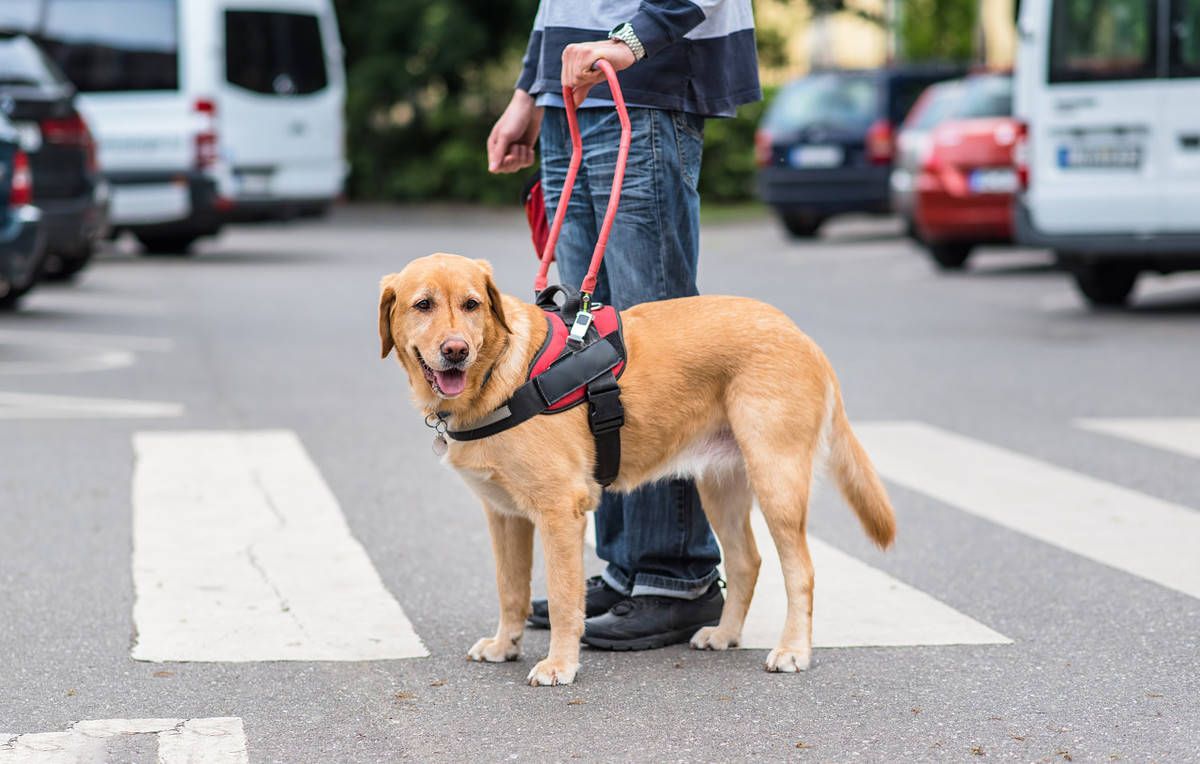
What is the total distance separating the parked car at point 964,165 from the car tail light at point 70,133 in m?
7.02

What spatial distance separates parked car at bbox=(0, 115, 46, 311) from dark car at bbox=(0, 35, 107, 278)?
3.67 feet

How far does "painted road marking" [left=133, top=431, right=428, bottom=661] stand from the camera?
14.6ft

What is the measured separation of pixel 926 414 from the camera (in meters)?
8.28

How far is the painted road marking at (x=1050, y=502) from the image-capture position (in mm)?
5398

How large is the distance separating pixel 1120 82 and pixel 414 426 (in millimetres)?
6040

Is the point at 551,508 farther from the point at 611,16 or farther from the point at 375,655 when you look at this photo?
the point at 611,16

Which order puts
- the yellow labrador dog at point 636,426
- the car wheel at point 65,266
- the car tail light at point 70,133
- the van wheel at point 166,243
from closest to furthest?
1. the yellow labrador dog at point 636,426
2. the car tail light at point 70,133
3. the car wheel at point 65,266
4. the van wheel at point 166,243


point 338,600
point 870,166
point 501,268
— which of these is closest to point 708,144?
point 870,166

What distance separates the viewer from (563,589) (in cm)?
409

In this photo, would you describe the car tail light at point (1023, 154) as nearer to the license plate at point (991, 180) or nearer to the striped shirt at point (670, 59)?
the license plate at point (991, 180)

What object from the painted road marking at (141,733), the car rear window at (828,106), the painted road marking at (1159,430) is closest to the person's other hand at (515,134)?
the painted road marking at (141,733)

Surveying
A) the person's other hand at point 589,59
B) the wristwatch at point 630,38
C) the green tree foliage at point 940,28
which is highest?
the green tree foliage at point 940,28

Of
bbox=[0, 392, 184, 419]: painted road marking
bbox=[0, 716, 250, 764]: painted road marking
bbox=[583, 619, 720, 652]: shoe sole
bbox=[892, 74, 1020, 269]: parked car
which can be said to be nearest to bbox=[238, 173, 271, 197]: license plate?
bbox=[892, 74, 1020, 269]: parked car

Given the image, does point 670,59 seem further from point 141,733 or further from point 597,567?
point 141,733
